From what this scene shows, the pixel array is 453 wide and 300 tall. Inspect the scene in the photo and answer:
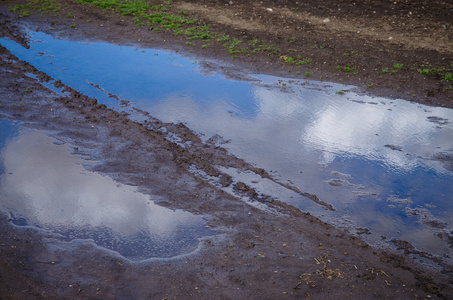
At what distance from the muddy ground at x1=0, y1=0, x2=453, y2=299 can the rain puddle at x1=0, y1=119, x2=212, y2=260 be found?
0.21 meters

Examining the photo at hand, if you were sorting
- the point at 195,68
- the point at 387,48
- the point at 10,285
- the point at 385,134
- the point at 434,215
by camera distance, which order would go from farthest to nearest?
the point at 387,48
the point at 195,68
the point at 385,134
the point at 434,215
the point at 10,285

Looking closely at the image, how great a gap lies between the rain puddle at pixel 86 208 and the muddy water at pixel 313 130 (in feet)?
6.14

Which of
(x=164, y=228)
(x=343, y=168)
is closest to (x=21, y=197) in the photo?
(x=164, y=228)

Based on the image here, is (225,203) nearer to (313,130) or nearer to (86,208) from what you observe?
(86,208)

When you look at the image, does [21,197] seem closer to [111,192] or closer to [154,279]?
[111,192]

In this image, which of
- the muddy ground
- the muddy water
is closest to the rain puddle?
the muddy ground

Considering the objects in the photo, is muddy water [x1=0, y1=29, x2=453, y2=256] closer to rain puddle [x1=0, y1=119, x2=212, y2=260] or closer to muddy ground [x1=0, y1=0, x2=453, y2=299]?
muddy ground [x1=0, y1=0, x2=453, y2=299]

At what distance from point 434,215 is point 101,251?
5526 millimetres

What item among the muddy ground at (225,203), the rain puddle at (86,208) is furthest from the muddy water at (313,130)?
the rain puddle at (86,208)

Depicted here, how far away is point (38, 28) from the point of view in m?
15.7

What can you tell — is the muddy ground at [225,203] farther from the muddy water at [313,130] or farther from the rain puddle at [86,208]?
the muddy water at [313,130]

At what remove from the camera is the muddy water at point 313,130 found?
22.5 feet

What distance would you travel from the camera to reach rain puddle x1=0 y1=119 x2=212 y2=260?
235 inches

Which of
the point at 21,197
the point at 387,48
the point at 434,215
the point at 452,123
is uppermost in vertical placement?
the point at 387,48
